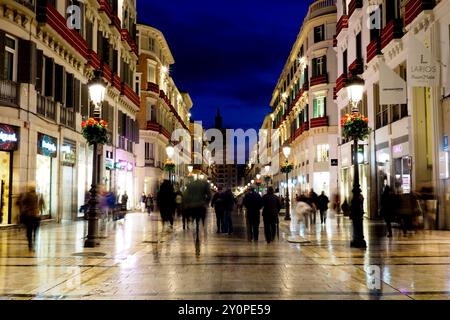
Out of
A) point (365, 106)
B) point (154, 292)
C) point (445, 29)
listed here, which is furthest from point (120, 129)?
point (154, 292)

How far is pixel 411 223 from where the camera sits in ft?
64.5

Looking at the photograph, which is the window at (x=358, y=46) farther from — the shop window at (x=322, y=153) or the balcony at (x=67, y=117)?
the shop window at (x=322, y=153)

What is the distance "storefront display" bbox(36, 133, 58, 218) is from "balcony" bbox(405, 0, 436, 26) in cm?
1752

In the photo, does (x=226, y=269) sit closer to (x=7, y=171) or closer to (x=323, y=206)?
(x=7, y=171)

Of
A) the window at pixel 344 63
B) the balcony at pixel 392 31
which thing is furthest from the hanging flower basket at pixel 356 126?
the window at pixel 344 63

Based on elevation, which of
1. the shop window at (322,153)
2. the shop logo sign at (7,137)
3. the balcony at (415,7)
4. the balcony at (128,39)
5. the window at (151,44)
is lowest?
the shop logo sign at (7,137)

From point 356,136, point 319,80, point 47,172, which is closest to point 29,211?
Answer: point 356,136

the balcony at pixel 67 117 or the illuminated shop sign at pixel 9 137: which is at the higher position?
the balcony at pixel 67 117

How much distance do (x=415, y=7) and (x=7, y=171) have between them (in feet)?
60.4

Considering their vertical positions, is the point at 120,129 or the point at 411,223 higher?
the point at 120,129

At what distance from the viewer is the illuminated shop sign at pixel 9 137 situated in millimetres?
21000

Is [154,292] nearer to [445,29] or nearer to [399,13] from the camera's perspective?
[445,29]

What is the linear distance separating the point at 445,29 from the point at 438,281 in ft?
46.3

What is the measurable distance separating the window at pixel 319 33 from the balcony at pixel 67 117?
30404 millimetres
